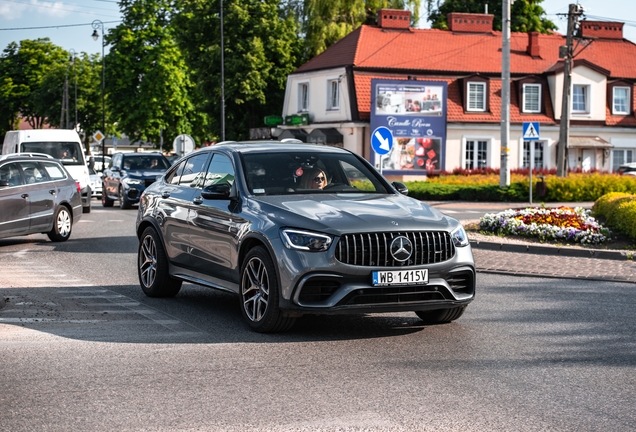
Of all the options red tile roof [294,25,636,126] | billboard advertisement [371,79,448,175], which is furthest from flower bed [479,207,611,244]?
red tile roof [294,25,636,126]

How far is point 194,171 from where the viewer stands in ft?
36.8

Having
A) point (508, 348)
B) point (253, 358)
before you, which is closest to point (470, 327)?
point (508, 348)

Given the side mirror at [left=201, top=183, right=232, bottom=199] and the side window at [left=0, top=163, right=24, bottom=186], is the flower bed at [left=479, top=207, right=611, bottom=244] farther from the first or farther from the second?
the side mirror at [left=201, top=183, right=232, bottom=199]

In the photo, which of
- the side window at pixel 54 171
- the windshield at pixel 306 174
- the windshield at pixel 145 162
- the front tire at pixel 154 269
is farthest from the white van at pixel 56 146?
the windshield at pixel 306 174

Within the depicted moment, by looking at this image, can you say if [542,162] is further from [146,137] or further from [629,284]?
[629,284]

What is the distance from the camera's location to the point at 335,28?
6412 centimetres

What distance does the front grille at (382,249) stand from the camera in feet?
28.5

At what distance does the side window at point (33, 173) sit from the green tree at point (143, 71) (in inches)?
1930

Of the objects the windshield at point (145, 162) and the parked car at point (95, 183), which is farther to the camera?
the parked car at point (95, 183)

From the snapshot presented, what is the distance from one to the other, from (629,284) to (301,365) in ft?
23.9

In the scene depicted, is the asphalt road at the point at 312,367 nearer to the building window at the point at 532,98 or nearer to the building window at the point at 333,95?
the building window at the point at 333,95

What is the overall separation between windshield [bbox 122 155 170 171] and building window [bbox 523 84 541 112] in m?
27.8

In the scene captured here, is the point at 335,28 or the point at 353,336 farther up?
the point at 335,28

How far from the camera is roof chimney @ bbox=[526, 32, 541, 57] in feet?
197
